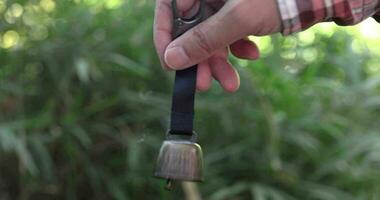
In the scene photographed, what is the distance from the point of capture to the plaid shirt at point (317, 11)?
3.40ft

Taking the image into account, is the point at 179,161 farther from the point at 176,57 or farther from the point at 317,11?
the point at 317,11

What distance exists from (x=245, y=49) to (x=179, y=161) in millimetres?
236

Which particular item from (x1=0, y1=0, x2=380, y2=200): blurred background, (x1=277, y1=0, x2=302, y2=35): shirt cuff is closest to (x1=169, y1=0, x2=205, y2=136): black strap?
(x1=277, y1=0, x2=302, y2=35): shirt cuff

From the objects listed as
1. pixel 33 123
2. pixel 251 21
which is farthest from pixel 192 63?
pixel 33 123

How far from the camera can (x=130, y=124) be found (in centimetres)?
256

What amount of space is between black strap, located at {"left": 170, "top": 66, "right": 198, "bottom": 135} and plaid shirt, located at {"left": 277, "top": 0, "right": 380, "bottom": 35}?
143 millimetres

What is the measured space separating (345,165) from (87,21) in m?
0.94

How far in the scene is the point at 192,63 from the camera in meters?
1.09

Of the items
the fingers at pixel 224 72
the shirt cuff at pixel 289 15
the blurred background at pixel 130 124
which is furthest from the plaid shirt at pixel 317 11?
the blurred background at pixel 130 124

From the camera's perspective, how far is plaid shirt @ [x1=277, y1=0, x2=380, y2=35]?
1036 millimetres

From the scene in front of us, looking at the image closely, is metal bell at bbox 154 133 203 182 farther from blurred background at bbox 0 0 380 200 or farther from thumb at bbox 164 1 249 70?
blurred background at bbox 0 0 380 200

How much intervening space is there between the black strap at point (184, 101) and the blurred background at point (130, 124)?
1.33m

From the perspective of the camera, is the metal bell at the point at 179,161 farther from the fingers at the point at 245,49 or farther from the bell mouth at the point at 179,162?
the fingers at the point at 245,49

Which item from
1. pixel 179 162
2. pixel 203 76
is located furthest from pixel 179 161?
pixel 203 76
